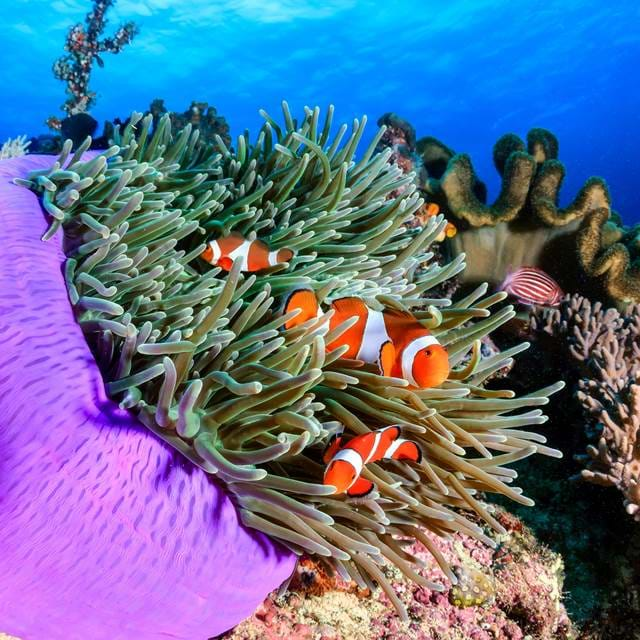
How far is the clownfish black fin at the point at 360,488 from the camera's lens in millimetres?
1325

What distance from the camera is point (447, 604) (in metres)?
1.82

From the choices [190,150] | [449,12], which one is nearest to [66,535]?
[190,150]

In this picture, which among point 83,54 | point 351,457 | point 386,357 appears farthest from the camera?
point 83,54

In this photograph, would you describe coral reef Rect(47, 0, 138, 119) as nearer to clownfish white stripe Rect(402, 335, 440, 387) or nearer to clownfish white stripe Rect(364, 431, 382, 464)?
clownfish white stripe Rect(402, 335, 440, 387)

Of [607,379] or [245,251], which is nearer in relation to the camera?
[245,251]

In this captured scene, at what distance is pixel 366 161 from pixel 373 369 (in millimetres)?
1129

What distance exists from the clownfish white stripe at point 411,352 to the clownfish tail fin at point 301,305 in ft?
0.92

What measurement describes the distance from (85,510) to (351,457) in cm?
58

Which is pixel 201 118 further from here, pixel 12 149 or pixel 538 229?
pixel 538 229

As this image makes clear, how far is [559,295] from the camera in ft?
11.4

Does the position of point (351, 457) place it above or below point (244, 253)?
below

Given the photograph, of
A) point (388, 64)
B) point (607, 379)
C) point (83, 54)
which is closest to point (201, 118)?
point (83, 54)

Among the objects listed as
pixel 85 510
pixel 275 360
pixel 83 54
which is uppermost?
pixel 83 54

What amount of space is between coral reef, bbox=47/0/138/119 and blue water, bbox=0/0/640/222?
1086 inches
